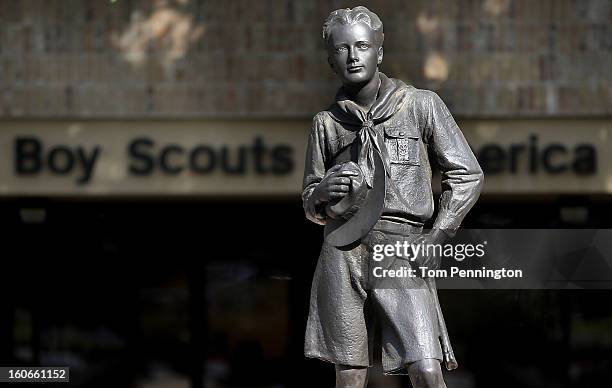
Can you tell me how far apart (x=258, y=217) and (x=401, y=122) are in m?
8.73

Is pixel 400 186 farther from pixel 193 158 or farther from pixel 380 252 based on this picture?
pixel 193 158

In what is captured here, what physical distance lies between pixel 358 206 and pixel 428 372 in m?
0.81

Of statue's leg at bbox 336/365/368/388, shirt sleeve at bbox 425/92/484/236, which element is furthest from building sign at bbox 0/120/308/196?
statue's leg at bbox 336/365/368/388

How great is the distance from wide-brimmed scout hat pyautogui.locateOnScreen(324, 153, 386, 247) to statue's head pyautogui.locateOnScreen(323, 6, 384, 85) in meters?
0.41

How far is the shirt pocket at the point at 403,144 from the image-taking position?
20.6ft

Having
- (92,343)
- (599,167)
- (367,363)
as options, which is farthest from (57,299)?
(367,363)

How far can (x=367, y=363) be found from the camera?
20.4 ft

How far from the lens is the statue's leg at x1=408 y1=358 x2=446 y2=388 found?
6.03 metres

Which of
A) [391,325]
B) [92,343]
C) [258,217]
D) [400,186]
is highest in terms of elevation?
[400,186]

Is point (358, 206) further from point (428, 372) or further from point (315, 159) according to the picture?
point (428, 372)

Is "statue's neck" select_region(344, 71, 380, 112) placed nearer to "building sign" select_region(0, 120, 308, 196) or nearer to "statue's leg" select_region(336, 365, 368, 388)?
"statue's leg" select_region(336, 365, 368, 388)

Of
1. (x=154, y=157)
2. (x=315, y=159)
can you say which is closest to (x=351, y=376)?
(x=315, y=159)

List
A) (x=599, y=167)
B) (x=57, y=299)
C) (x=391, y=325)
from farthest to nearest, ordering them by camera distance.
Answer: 1. (x=57, y=299)
2. (x=599, y=167)
3. (x=391, y=325)

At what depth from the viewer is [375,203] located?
6121 millimetres
